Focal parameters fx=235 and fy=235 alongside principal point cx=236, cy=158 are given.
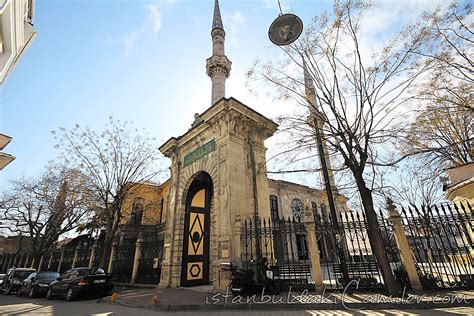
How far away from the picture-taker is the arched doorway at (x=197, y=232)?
36.4 ft

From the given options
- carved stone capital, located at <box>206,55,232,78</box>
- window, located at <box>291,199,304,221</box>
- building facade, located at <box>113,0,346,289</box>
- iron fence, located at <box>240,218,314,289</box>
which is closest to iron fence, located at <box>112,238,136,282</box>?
building facade, located at <box>113,0,346,289</box>

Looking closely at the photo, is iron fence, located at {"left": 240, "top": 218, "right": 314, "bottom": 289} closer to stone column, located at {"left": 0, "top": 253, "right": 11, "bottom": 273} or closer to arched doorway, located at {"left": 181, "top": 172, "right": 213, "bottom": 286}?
arched doorway, located at {"left": 181, "top": 172, "right": 213, "bottom": 286}

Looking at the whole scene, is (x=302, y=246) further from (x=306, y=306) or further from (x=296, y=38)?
(x=296, y=38)

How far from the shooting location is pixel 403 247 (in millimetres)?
6859

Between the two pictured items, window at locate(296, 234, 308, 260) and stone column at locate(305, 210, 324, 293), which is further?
window at locate(296, 234, 308, 260)

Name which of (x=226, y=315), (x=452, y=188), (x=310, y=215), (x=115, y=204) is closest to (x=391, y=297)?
(x=310, y=215)

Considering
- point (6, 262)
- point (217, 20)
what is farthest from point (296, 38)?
point (6, 262)

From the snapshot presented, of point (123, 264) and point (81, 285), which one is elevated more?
point (123, 264)

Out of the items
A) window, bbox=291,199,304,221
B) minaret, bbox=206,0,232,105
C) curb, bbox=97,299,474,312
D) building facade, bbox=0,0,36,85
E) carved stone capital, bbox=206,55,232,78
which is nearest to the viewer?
building facade, bbox=0,0,36,85

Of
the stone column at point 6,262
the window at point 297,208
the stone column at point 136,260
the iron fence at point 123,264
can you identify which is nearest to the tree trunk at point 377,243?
the stone column at point 136,260

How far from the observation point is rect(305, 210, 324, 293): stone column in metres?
7.39

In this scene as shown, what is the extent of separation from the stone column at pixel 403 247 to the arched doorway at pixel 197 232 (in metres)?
8.01

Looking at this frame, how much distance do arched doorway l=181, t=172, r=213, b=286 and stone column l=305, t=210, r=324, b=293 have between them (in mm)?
5880

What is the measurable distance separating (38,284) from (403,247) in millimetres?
17451
